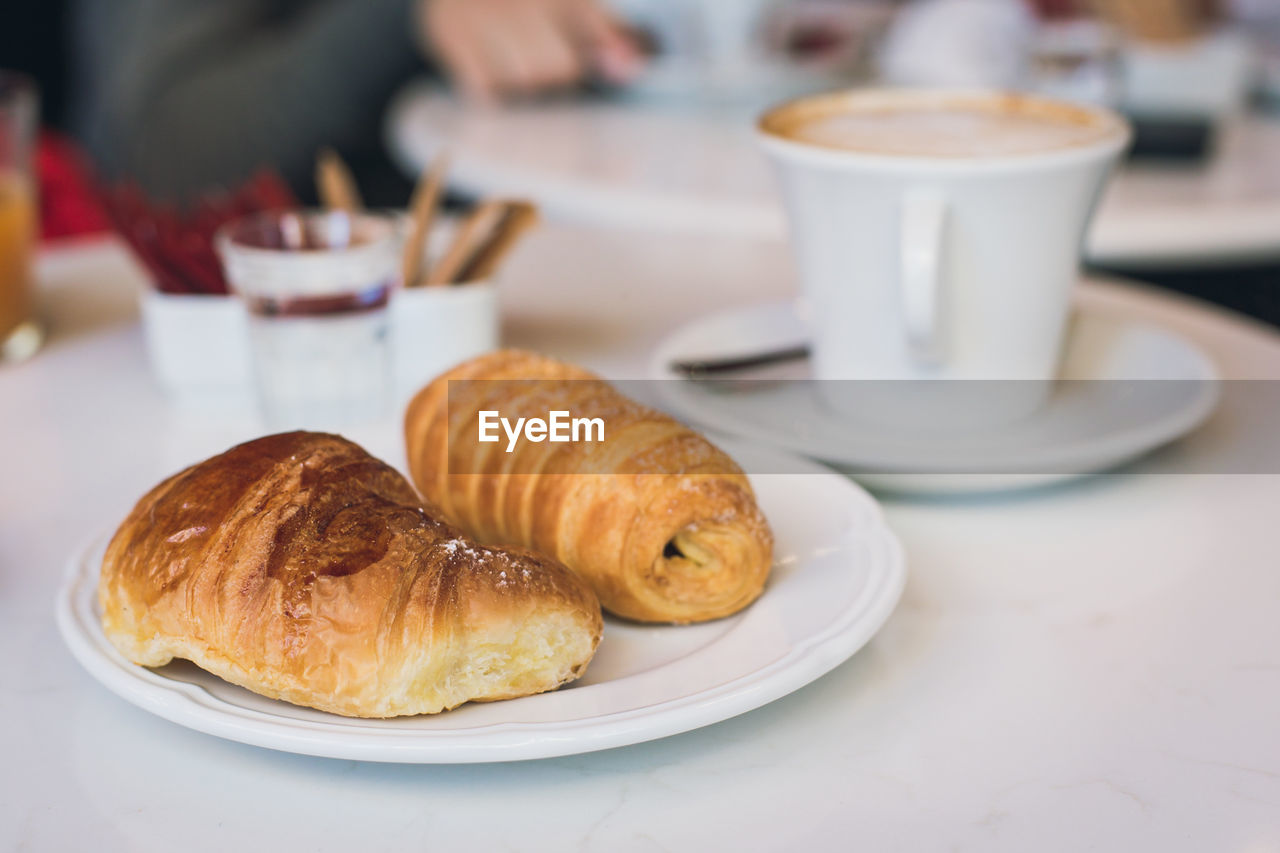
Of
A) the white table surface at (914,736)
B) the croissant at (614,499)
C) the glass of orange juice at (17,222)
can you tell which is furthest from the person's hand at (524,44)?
the croissant at (614,499)

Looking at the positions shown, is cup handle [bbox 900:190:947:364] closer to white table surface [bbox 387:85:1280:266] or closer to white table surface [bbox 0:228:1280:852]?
white table surface [bbox 0:228:1280:852]

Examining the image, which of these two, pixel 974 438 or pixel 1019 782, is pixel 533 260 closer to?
pixel 974 438

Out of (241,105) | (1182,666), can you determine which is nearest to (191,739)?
(1182,666)

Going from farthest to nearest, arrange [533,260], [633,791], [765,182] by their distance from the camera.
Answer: [765,182] → [533,260] → [633,791]

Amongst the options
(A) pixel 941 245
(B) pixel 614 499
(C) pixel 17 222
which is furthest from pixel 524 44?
(B) pixel 614 499

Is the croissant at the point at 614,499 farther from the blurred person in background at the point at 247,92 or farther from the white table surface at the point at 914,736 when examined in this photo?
the blurred person in background at the point at 247,92

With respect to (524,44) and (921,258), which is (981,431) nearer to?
(921,258)

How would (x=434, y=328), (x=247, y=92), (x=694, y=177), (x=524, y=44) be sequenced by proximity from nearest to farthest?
(x=434, y=328) → (x=694, y=177) → (x=524, y=44) → (x=247, y=92)

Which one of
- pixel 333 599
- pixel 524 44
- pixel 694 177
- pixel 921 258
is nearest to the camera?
pixel 333 599
